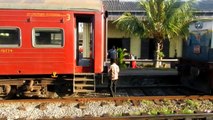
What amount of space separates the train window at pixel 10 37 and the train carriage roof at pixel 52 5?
747 mm

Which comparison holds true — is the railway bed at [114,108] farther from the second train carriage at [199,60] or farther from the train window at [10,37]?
the train window at [10,37]

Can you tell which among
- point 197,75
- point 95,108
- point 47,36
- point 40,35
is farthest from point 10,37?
point 197,75

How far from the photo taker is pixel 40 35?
37.7 ft

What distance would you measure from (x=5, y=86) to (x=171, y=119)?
556cm

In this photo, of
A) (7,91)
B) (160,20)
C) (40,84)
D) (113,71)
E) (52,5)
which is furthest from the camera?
(160,20)

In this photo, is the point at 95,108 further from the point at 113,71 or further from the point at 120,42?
the point at 120,42

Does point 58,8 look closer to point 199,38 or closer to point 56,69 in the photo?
point 56,69

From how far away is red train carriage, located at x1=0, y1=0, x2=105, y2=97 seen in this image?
1132 centimetres

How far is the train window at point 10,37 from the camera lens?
11.3 metres

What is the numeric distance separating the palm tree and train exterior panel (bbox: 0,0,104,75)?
922cm

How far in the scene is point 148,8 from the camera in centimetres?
2077

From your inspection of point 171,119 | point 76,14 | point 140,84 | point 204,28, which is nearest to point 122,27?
point 140,84

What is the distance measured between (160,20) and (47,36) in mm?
10404

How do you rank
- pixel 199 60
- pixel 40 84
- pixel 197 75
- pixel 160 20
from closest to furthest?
pixel 40 84 < pixel 197 75 < pixel 199 60 < pixel 160 20
